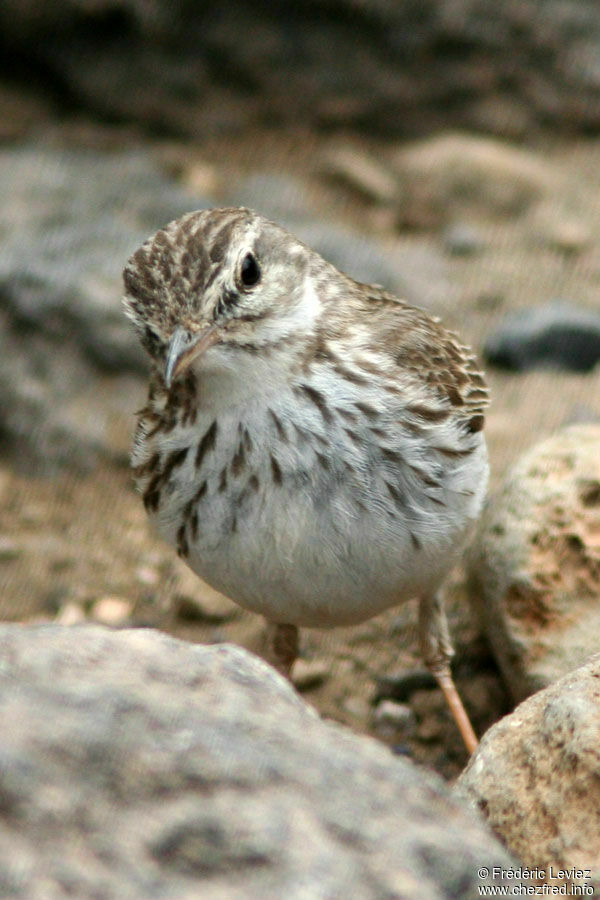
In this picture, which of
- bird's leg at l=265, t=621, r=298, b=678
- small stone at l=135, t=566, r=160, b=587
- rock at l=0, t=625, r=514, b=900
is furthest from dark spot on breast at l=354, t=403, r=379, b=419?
small stone at l=135, t=566, r=160, b=587

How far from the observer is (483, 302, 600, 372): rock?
7.81 m

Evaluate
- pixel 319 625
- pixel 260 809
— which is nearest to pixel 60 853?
pixel 260 809

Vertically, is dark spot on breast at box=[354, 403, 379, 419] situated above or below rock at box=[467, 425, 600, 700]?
above

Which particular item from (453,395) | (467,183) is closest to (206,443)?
(453,395)

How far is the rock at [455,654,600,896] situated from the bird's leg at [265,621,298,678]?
186 centimetres

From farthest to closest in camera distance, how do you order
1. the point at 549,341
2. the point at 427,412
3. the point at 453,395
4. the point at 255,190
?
the point at 255,190 → the point at 549,341 → the point at 453,395 → the point at 427,412

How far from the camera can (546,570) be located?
5.41 metres

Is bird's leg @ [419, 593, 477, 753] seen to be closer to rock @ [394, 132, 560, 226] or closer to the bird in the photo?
the bird

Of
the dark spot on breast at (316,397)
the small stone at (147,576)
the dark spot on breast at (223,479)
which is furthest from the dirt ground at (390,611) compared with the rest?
the dark spot on breast at (316,397)

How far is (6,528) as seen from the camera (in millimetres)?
7473

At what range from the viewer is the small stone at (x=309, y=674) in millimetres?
6281

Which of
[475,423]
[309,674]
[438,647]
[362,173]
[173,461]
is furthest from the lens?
[362,173]

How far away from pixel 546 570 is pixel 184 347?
78.5 inches

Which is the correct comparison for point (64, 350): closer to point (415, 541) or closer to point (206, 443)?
point (206, 443)
